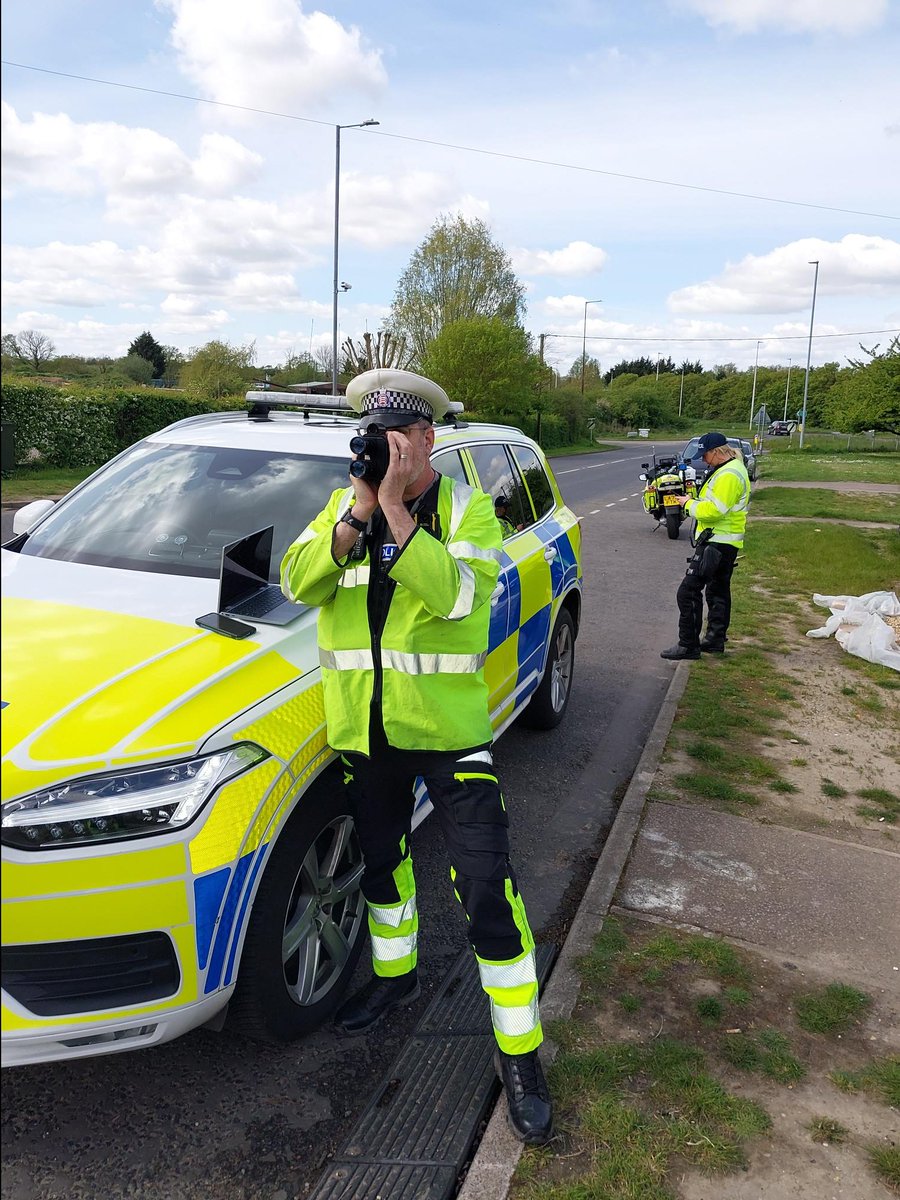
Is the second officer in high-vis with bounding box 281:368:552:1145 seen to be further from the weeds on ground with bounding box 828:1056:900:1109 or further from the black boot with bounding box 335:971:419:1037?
the weeds on ground with bounding box 828:1056:900:1109

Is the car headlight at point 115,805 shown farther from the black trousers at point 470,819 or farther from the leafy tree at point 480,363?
the leafy tree at point 480,363

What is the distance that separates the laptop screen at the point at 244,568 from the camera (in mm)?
2832

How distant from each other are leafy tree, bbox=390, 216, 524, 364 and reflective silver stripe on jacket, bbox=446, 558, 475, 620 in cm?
4439

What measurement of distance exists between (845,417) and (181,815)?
1804 inches

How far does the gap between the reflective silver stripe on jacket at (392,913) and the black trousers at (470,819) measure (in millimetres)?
354

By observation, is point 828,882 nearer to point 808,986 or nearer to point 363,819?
point 808,986

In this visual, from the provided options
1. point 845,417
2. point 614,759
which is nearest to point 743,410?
point 845,417

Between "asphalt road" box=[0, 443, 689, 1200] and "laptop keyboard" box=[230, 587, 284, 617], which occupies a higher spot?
"laptop keyboard" box=[230, 587, 284, 617]

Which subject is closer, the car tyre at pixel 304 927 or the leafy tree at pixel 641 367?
the car tyre at pixel 304 927

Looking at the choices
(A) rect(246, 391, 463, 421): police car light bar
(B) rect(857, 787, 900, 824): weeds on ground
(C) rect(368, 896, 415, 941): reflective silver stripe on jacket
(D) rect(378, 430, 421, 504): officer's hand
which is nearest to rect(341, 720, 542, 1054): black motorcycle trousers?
(C) rect(368, 896, 415, 941): reflective silver stripe on jacket

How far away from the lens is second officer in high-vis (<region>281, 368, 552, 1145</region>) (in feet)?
8.18

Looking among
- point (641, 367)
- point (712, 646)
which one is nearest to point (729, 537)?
point (712, 646)

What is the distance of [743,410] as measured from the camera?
4444 inches

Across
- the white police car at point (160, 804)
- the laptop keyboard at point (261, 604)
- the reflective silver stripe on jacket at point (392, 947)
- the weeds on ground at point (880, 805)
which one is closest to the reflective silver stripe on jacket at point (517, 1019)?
the reflective silver stripe on jacket at point (392, 947)
